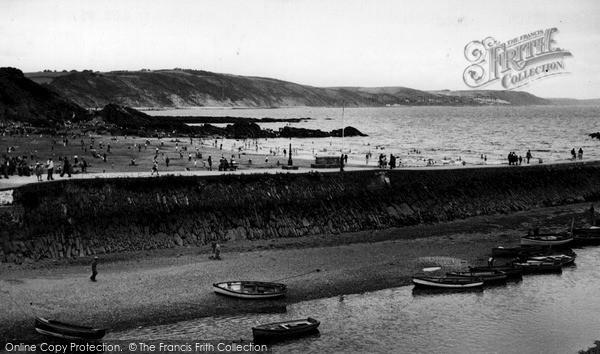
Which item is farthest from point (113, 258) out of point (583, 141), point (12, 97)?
point (583, 141)

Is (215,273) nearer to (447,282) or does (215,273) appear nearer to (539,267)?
(447,282)

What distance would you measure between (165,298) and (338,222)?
16902 millimetres

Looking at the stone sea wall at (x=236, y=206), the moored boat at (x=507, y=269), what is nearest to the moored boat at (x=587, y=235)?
the stone sea wall at (x=236, y=206)

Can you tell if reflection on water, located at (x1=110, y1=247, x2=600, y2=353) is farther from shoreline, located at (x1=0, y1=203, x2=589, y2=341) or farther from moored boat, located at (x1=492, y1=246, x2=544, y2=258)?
moored boat, located at (x1=492, y1=246, x2=544, y2=258)

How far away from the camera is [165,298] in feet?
88.2

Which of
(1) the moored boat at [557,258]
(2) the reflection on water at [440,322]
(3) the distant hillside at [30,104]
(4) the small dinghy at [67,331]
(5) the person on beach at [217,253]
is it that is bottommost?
(2) the reflection on water at [440,322]

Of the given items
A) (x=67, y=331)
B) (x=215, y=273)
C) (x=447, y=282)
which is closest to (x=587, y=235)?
(x=447, y=282)

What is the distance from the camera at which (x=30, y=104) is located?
101 m

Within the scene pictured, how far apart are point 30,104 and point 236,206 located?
76237 mm

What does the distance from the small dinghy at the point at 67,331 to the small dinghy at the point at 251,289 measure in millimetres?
6704

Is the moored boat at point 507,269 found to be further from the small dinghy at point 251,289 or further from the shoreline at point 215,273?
the small dinghy at point 251,289

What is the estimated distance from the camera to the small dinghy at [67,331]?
21.5 meters

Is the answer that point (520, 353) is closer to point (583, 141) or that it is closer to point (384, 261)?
point (384, 261)

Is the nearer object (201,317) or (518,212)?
(201,317)
